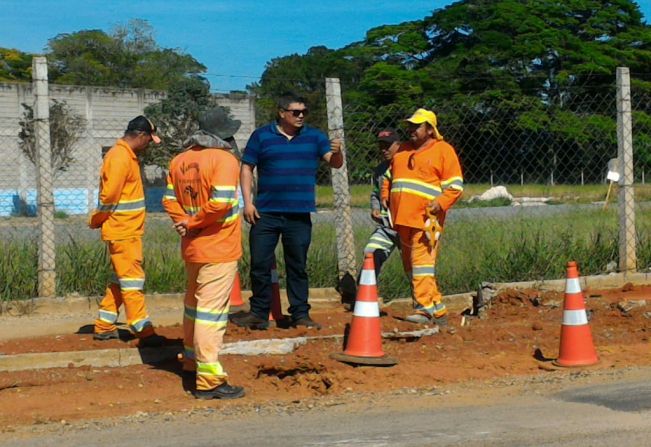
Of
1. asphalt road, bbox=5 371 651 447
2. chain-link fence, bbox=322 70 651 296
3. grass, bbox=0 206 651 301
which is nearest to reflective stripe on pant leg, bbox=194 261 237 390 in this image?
asphalt road, bbox=5 371 651 447

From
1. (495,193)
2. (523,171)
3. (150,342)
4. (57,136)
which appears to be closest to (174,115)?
(57,136)

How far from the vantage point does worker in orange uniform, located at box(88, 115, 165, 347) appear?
845 centimetres

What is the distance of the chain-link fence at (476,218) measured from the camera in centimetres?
1099

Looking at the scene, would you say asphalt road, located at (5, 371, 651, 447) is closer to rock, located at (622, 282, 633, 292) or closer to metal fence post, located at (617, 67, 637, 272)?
rock, located at (622, 282, 633, 292)

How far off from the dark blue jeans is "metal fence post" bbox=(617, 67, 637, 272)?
468 cm

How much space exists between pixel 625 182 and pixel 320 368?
581 cm

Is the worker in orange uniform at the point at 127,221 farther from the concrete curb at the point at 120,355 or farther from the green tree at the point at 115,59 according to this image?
the green tree at the point at 115,59

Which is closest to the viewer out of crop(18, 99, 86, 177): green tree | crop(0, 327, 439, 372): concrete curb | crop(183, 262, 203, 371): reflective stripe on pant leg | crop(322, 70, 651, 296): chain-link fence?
crop(183, 262, 203, 371): reflective stripe on pant leg

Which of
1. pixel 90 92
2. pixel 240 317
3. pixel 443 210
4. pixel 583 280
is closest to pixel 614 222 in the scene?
pixel 583 280

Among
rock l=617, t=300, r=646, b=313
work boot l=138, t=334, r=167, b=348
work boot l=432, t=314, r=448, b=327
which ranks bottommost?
work boot l=138, t=334, r=167, b=348

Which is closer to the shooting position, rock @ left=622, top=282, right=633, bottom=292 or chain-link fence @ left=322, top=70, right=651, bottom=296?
rock @ left=622, top=282, right=633, bottom=292

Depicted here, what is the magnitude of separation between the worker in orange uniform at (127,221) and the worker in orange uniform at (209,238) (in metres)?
1.17

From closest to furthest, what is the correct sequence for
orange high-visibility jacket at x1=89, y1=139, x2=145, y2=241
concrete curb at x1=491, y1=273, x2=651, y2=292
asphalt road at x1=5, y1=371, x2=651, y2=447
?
asphalt road at x1=5, y1=371, x2=651, y2=447
orange high-visibility jacket at x1=89, y1=139, x2=145, y2=241
concrete curb at x1=491, y1=273, x2=651, y2=292

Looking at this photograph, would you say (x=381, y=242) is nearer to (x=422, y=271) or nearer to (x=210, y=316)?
(x=422, y=271)
